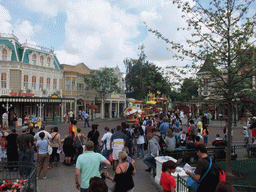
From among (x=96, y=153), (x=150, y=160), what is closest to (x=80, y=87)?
(x=150, y=160)

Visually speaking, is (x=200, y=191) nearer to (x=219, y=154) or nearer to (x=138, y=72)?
(x=219, y=154)

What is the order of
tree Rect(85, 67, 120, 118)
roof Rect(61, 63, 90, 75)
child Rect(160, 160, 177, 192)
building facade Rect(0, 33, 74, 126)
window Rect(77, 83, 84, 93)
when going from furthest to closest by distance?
window Rect(77, 83, 84, 93), tree Rect(85, 67, 120, 118), roof Rect(61, 63, 90, 75), building facade Rect(0, 33, 74, 126), child Rect(160, 160, 177, 192)

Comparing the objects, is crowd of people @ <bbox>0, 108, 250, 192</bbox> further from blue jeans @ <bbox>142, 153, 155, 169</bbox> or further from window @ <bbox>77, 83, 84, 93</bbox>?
window @ <bbox>77, 83, 84, 93</bbox>

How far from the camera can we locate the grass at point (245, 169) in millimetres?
7030

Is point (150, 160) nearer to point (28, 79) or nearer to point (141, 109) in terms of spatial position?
point (141, 109)

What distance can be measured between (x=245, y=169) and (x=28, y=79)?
28.4m

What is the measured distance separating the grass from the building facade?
74.3ft

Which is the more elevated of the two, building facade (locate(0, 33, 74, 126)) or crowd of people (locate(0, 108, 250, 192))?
building facade (locate(0, 33, 74, 126))

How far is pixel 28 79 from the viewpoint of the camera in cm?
2884

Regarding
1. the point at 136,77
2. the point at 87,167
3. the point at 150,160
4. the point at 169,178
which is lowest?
the point at 150,160

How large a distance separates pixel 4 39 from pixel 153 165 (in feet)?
94.7

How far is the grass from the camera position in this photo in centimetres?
703

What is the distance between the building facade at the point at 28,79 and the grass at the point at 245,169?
2264 cm

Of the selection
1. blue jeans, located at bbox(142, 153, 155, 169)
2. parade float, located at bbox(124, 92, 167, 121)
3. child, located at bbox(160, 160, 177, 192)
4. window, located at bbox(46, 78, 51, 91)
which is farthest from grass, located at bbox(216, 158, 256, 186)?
window, located at bbox(46, 78, 51, 91)
